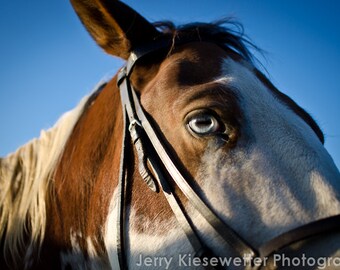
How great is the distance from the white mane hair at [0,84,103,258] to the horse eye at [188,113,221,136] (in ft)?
5.01

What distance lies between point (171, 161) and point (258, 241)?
2.24 feet

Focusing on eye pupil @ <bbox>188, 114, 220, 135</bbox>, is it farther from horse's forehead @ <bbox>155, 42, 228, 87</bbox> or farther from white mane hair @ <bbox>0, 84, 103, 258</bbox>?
white mane hair @ <bbox>0, 84, 103, 258</bbox>

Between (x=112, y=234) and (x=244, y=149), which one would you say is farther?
(x=112, y=234)

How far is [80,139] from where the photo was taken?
3102 mm

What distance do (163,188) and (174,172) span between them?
127mm

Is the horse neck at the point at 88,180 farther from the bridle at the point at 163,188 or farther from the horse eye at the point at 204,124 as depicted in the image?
the horse eye at the point at 204,124

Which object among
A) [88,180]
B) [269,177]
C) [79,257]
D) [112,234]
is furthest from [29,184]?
[269,177]

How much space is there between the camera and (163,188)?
2203 mm

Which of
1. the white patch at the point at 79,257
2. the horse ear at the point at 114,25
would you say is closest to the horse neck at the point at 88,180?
the white patch at the point at 79,257

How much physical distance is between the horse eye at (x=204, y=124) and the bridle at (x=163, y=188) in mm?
247

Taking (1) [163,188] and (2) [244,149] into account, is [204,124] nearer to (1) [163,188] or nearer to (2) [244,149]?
(2) [244,149]

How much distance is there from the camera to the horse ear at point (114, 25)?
265 cm

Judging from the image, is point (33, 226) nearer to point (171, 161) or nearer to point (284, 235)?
point (171, 161)

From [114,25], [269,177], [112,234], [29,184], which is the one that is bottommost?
[112,234]
